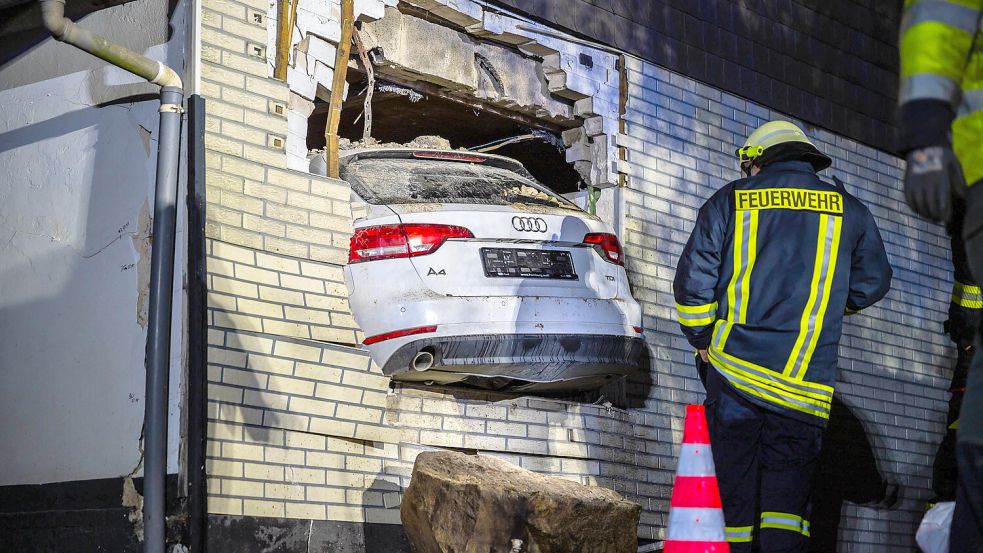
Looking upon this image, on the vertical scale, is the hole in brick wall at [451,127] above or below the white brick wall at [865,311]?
above

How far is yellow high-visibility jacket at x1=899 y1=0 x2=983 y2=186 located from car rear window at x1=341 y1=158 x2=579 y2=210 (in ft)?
12.4

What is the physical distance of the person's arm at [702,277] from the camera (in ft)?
19.2

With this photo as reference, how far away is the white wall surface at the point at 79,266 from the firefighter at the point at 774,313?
2.56 m

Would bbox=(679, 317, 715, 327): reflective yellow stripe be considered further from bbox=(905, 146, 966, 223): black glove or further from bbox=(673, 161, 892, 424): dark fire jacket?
bbox=(905, 146, 966, 223): black glove

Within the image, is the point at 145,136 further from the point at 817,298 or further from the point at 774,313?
the point at 817,298

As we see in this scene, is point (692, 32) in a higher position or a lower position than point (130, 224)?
higher

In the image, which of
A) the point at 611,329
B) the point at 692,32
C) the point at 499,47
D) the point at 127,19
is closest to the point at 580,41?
the point at 499,47

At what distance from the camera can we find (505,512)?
18.6ft

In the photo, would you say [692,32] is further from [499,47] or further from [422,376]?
[422,376]

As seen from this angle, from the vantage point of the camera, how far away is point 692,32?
32.3 ft

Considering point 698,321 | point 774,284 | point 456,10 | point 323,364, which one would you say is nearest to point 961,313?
point 774,284

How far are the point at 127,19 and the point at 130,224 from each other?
1.16m

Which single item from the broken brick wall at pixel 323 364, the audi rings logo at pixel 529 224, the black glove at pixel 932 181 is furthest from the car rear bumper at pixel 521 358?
the black glove at pixel 932 181

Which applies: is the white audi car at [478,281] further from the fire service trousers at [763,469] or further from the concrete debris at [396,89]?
the fire service trousers at [763,469]
